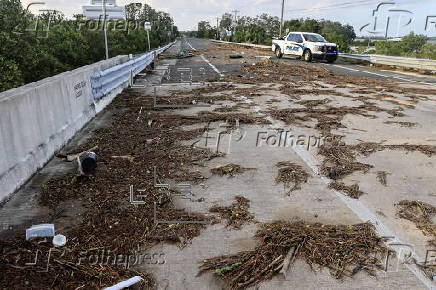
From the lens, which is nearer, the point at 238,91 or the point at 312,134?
the point at 312,134

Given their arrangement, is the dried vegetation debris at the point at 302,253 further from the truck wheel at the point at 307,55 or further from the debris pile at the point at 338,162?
the truck wheel at the point at 307,55

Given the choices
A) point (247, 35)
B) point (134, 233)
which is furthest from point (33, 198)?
point (247, 35)

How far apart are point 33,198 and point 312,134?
5707 millimetres

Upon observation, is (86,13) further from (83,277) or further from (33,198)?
(83,277)

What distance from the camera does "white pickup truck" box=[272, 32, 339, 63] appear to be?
28234 millimetres

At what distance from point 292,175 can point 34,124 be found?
406 cm

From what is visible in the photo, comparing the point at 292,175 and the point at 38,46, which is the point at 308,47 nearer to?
the point at 38,46

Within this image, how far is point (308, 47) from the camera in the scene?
29.0m

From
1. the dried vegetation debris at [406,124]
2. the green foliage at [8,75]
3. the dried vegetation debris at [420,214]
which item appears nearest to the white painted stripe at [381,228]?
the dried vegetation debris at [420,214]

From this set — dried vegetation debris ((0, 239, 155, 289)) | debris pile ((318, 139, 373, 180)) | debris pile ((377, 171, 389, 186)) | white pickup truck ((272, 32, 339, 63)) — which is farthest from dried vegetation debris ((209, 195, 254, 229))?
white pickup truck ((272, 32, 339, 63))

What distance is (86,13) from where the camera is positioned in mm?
16547

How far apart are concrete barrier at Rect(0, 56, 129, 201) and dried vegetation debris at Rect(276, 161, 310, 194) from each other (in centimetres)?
370

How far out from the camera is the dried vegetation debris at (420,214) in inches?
175

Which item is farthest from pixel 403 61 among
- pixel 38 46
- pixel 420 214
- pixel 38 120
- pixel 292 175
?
pixel 38 120
